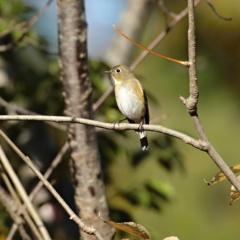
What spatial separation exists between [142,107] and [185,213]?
3.77 meters

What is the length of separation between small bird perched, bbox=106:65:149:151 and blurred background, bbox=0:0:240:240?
0.48 ft

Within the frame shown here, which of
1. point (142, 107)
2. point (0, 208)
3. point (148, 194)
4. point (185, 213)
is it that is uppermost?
point (185, 213)

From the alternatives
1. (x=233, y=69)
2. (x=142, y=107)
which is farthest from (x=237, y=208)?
(x=142, y=107)

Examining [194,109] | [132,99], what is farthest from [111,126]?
[132,99]

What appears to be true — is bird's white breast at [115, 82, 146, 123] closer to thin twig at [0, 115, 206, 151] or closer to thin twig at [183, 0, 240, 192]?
thin twig at [0, 115, 206, 151]

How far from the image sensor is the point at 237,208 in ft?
22.4

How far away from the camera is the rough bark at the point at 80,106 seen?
213cm

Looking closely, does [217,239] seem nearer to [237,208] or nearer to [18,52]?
[237,208]

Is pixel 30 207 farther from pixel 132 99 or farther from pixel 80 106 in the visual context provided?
pixel 132 99

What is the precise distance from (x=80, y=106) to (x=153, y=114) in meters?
4.29

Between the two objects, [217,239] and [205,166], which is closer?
[217,239]

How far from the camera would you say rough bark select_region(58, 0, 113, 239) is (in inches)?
84.0

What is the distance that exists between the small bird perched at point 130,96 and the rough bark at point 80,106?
3.64 ft

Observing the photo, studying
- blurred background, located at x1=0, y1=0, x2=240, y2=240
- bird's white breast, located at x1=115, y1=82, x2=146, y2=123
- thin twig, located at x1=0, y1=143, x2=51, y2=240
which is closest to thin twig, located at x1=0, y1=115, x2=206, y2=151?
thin twig, located at x1=0, y1=143, x2=51, y2=240
